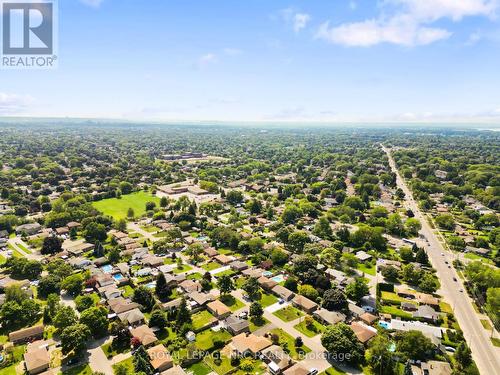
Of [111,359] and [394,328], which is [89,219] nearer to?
[111,359]

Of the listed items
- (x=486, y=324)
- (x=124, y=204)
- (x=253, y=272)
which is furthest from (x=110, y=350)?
(x=124, y=204)

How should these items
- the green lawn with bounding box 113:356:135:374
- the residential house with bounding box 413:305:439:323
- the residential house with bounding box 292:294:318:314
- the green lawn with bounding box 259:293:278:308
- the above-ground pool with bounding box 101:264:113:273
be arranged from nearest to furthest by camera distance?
the green lawn with bounding box 113:356:135:374, the residential house with bounding box 413:305:439:323, the residential house with bounding box 292:294:318:314, the green lawn with bounding box 259:293:278:308, the above-ground pool with bounding box 101:264:113:273

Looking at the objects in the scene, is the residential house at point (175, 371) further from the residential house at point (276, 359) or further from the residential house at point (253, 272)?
the residential house at point (253, 272)

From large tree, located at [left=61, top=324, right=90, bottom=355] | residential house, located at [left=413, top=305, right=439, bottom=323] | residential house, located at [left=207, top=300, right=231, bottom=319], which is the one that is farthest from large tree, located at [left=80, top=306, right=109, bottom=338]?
residential house, located at [left=413, top=305, right=439, bottom=323]

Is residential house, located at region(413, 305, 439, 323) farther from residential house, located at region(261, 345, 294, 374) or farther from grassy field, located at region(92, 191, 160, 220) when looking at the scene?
grassy field, located at region(92, 191, 160, 220)

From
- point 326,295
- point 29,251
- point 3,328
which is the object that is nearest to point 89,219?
point 29,251

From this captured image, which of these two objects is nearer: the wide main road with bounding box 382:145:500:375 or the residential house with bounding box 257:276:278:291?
the wide main road with bounding box 382:145:500:375
